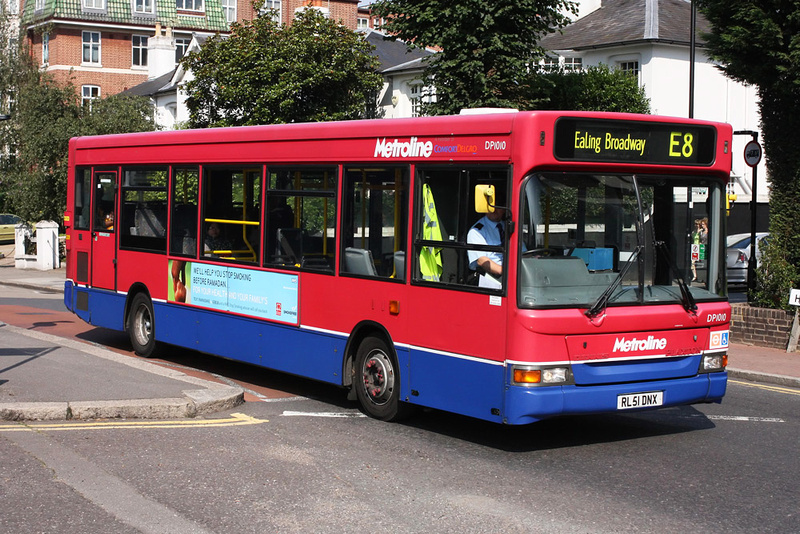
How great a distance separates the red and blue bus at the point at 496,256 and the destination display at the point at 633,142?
0.6 inches

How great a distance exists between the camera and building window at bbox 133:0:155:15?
73.0 metres

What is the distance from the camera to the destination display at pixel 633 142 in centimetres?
838

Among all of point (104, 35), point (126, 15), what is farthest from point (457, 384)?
point (126, 15)

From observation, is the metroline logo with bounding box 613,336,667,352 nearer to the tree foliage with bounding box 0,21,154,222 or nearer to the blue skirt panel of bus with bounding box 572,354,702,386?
the blue skirt panel of bus with bounding box 572,354,702,386

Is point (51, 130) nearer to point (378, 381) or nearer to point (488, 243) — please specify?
point (378, 381)

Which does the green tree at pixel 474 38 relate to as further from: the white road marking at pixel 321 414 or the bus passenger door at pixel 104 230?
the white road marking at pixel 321 414

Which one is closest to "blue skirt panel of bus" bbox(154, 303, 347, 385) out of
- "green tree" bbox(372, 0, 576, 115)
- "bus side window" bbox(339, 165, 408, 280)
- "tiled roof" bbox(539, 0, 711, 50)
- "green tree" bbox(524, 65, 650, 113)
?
"bus side window" bbox(339, 165, 408, 280)

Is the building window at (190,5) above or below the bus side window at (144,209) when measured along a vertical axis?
above

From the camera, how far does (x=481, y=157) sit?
8.62 m

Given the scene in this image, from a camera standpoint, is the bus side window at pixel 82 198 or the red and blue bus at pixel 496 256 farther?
the bus side window at pixel 82 198

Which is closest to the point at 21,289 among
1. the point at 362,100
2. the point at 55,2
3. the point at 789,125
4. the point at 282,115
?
the point at 282,115

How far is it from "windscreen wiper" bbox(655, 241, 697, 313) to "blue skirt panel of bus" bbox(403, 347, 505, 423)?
1.77 m

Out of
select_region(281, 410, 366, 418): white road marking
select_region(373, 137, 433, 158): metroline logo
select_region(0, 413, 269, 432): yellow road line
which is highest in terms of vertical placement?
select_region(373, 137, 433, 158): metroline logo

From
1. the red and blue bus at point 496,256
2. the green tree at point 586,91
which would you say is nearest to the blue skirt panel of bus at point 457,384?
the red and blue bus at point 496,256
